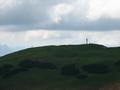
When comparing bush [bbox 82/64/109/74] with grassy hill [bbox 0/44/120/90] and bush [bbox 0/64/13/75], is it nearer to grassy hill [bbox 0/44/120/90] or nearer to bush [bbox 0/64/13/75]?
grassy hill [bbox 0/44/120/90]

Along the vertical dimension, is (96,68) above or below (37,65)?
below

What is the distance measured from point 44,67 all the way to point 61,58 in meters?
A: 12.1

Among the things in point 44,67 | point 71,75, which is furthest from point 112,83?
point 44,67

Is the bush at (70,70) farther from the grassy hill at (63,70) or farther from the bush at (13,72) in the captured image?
the bush at (13,72)

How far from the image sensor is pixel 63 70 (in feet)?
422

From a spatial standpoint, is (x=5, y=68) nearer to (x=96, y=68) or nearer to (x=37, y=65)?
(x=37, y=65)

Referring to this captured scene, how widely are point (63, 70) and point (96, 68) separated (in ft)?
29.7

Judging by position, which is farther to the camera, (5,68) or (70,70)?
(5,68)

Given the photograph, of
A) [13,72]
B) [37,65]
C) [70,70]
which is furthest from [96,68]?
[13,72]

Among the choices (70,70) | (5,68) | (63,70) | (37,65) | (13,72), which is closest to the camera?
(70,70)

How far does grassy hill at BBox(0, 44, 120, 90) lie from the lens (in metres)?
118

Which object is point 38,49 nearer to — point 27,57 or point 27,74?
point 27,57

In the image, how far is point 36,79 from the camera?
123562 millimetres

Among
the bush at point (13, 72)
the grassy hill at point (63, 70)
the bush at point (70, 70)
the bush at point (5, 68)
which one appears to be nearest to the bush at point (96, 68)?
the grassy hill at point (63, 70)
